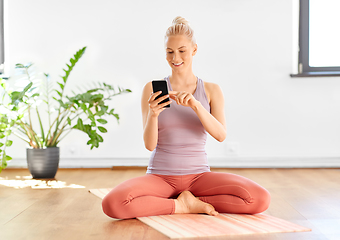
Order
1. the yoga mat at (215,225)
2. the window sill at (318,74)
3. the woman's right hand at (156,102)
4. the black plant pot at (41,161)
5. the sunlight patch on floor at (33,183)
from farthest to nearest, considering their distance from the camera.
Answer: the window sill at (318,74) < the black plant pot at (41,161) < the sunlight patch on floor at (33,183) < the woman's right hand at (156,102) < the yoga mat at (215,225)

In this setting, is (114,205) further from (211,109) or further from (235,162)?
(235,162)

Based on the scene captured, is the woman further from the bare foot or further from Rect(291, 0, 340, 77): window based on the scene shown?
Rect(291, 0, 340, 77): window

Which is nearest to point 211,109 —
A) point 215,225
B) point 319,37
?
point 215,225

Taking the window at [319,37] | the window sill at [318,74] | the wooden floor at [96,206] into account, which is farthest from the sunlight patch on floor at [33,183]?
the window at [319,37]

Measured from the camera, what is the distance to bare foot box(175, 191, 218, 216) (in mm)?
1922

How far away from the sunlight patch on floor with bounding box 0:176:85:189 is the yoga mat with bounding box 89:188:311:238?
3.95 feet

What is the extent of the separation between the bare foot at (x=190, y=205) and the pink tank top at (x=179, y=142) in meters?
A: 0.12

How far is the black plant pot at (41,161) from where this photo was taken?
316cm

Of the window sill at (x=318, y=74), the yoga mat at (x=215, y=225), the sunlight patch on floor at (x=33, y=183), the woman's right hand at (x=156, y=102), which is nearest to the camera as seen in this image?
the yoga mat at (x=215, y=225)

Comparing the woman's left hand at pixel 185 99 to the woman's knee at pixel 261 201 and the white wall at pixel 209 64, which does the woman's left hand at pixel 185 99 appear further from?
the white wall at pixel 209 64

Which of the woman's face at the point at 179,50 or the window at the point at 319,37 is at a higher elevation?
the window at the point at 319,37

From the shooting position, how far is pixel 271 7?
12.3 feet

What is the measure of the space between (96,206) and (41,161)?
1125mm

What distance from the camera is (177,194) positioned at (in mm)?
2020
